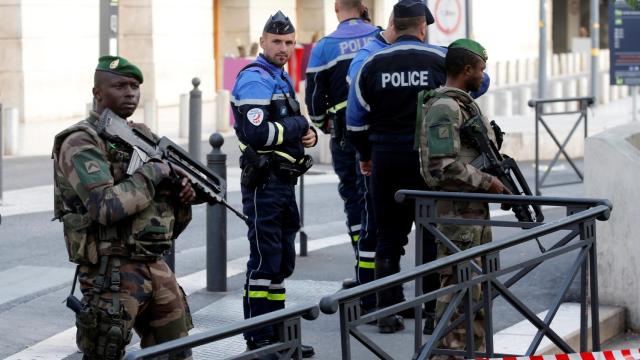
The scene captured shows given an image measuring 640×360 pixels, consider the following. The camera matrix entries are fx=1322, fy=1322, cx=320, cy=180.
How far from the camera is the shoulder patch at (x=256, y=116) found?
699cm

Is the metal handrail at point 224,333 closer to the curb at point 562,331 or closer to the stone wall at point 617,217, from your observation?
the curb at point 562,331

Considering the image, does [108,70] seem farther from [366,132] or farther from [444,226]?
[366,132]

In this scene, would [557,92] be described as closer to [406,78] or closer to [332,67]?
[332,67]

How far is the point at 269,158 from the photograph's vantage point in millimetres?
7129

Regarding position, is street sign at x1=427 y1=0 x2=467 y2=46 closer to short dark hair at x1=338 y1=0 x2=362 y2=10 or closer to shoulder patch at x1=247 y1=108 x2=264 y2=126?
short dark hair at x1=338 y1=0 x2=362 y2=10

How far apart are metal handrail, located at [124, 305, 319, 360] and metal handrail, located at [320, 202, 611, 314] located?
14cm

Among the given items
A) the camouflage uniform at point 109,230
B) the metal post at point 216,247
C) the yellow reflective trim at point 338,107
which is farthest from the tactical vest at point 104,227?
the metal post at point 216,247

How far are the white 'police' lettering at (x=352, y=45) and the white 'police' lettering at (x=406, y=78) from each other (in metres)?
1.09

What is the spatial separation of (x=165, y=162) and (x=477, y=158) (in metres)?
1.86

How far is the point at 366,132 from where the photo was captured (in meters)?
7.73

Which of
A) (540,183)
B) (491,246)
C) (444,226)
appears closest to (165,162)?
(491,246)

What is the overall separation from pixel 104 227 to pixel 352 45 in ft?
11.6

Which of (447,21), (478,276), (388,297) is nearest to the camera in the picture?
(478,276)

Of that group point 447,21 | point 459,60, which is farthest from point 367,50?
point 447,21
